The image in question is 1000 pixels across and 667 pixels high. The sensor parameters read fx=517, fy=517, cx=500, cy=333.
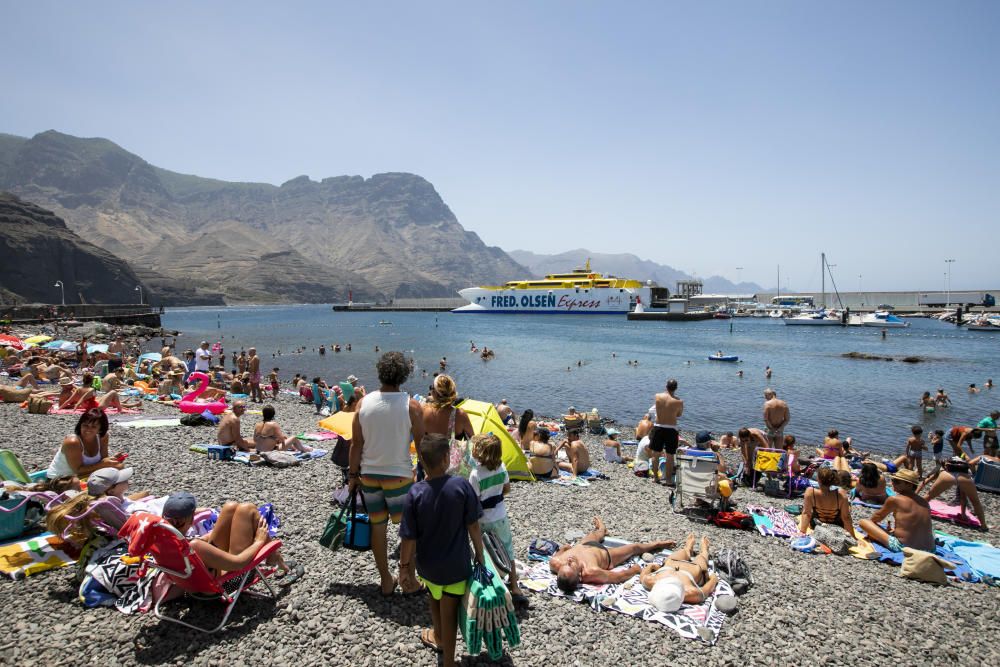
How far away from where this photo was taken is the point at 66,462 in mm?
5586

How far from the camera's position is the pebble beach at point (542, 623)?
12.3ft

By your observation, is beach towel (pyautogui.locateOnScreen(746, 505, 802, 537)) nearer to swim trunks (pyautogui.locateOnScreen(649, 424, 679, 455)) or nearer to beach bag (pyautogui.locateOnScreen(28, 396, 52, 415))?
swim trunks (pyautogui.locateOnScreen(649, 424, 679, 455))

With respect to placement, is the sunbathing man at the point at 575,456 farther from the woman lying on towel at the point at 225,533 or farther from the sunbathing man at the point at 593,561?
the woman lying on towel at the point at 225,533

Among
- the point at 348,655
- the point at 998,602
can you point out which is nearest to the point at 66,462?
the point at 348,655

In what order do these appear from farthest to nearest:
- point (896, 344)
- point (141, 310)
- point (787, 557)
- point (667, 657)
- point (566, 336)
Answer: point (141, 310) < point (566, 336) < point (896, 344) < point (787, 557) < point (667, 657)

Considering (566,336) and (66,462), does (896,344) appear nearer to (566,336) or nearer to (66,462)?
(566,336)

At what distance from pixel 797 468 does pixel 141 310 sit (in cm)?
7584

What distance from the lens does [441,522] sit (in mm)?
3201

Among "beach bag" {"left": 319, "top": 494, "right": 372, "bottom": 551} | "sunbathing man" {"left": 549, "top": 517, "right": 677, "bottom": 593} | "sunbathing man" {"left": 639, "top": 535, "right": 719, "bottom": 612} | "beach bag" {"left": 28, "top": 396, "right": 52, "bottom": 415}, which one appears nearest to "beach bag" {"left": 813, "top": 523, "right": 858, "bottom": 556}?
"sunbathing man" {"left": 639, "top": 535, "right": 719, "bottom": 612}

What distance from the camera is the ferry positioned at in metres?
84.1

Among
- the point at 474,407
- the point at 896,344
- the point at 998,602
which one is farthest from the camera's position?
the point at 896,344

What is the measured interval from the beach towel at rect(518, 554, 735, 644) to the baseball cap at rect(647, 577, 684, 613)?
1.9 inches

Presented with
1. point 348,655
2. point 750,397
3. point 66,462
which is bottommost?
point 750,397

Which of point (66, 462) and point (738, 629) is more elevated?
point (66, 462)
